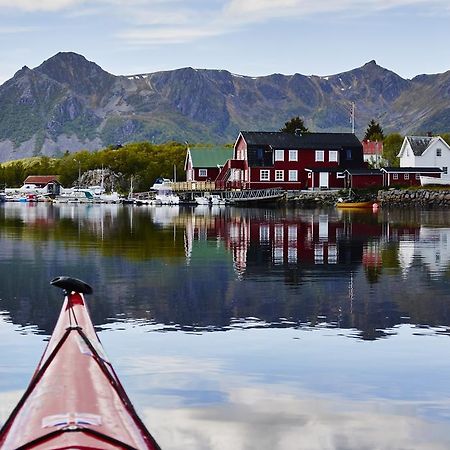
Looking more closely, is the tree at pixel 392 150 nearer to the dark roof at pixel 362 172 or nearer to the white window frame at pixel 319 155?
the white window frame at pixel 319 155

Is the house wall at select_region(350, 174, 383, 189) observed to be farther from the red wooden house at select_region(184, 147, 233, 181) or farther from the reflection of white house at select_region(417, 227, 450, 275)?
the reflection of white house at select_region(417, 227, 450, 275)

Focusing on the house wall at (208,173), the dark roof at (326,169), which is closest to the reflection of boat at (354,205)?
the dark roof at (326,169)

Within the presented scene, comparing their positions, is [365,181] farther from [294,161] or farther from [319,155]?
[294,161]

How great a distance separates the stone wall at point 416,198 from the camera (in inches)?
4043

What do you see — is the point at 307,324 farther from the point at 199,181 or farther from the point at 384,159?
the point at 384,159

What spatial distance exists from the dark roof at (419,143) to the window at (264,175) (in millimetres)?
21751

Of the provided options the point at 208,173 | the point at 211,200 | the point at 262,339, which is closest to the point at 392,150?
the point at 208,173

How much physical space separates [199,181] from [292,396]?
390ft

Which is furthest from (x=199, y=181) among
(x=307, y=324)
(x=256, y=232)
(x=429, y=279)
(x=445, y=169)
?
(x=307, y=324)

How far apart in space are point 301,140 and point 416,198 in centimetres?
1965

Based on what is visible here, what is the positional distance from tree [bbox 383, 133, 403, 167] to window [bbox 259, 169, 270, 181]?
40.0 m

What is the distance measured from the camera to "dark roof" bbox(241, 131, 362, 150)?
115 m

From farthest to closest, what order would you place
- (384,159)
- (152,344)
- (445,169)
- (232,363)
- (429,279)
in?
(384,159) < (445,169) < (429,279) < (152,344) < (232,363)

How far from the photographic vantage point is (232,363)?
1628 centimetres
